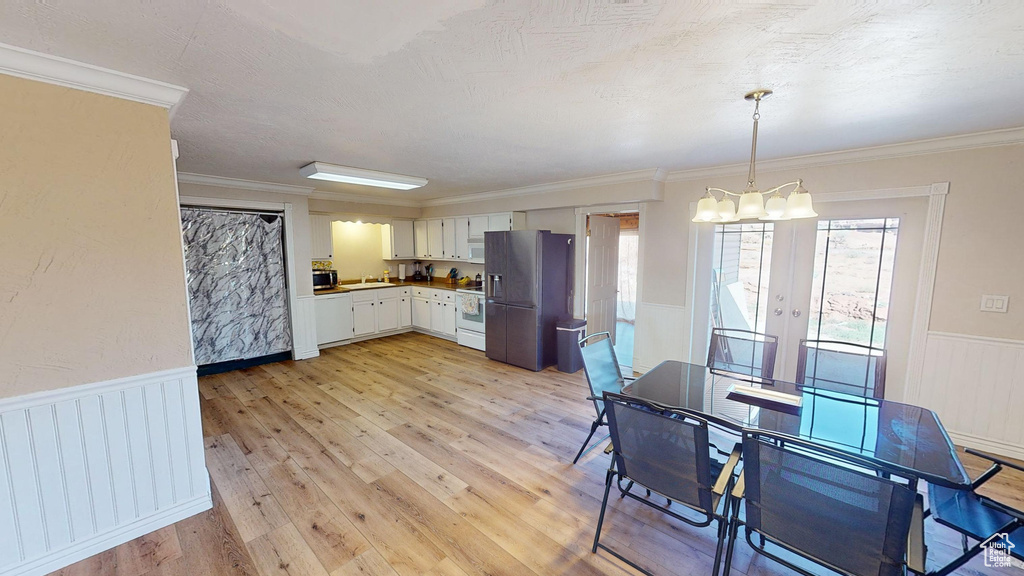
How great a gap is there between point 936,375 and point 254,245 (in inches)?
268

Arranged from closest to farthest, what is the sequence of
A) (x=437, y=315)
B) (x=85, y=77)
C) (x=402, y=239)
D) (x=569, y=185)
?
(x=85, y=77), (x=569, y=185), (x=437, y=315), (x=402, y=239)

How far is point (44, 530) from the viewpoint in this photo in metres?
1.77

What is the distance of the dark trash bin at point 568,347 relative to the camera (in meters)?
4.50

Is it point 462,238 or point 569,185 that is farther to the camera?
point 462,238

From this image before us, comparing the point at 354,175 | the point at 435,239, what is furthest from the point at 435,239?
the point at 354,175

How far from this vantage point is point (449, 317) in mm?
5902

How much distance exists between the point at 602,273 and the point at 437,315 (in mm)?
2740

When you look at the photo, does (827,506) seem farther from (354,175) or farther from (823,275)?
(354,175)

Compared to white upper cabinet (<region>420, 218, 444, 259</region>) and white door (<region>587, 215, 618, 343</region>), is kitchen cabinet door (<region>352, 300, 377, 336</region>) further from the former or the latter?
white door (<region>587, 215, 618, 343</region>)

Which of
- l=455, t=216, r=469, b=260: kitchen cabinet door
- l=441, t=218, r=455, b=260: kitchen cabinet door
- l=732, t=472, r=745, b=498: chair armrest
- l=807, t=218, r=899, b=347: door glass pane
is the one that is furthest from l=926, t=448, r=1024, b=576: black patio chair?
l=441, t=218, r=455, b=260: kitchen cabinet door

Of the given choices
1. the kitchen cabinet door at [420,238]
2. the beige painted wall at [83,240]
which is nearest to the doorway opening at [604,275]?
the kitchen cabinet door at [420,238]

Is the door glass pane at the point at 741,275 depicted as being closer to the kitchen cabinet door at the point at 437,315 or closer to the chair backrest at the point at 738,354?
the chair backrest at the point at 738,354

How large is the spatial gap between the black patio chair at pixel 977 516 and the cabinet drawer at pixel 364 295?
589cm

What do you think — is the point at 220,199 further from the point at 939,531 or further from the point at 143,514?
the point at 939,531
